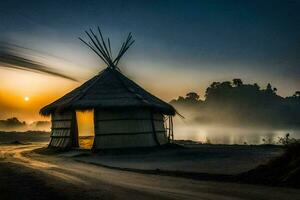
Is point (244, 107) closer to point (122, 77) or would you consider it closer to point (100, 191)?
point (122, 77)

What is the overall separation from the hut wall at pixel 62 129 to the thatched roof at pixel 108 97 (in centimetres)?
61

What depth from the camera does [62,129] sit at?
22.3m

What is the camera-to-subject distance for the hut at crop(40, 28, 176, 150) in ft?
66.8

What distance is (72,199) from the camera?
263 inches

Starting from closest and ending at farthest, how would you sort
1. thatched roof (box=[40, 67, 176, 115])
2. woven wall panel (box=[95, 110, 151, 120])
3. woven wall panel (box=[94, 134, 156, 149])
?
woven wall panel (box=[94, 134, 156, 149]) → thatched roof (box=[40, 67, 176, 115]) → woven wall panel (box=[95, 110, 151, 120])

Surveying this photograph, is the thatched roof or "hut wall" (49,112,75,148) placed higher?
the thatched roof

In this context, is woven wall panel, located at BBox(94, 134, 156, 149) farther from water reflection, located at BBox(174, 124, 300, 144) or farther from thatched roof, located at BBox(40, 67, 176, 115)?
water reflection, located at BBox(174, 124, 300, 144)

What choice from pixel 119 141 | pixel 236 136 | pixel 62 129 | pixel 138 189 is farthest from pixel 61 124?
pixel 236 136

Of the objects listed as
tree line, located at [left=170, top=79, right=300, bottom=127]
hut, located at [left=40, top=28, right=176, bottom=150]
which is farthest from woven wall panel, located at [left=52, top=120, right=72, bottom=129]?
tree line, located at [left=170, top=79, right=300, bottom=127]

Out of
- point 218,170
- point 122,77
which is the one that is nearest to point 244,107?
point 122,77

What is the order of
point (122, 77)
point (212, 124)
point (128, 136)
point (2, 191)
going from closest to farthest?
point (2, 191) → point (128, 136) → point (122, 77) → point (212, 124)

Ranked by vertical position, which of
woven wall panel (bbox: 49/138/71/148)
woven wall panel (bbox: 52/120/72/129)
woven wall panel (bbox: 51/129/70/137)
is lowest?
woven wall panel (bbox: 49/138/71/148)

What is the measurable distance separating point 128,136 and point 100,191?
13.2 m

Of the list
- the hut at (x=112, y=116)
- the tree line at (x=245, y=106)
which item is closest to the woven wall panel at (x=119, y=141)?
the hut at (x=112, y=116)
